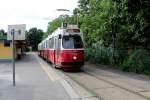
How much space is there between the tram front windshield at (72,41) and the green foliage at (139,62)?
3621mm

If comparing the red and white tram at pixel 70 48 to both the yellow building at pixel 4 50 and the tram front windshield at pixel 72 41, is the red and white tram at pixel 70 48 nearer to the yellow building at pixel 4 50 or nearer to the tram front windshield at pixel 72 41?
the tram front windshield at pixel 72 41

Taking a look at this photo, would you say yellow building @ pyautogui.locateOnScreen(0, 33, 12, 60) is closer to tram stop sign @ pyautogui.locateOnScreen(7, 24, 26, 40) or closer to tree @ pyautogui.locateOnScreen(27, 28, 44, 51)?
tram stop sign @ pyautogui.locateOnScreen(7, 24, 26, 40)

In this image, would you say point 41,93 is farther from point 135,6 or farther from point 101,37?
point 101,37

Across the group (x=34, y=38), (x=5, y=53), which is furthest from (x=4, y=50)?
(x=34, y=38)

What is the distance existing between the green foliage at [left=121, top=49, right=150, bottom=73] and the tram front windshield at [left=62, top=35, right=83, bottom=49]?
362 cm

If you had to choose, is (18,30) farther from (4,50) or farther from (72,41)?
(4,50)

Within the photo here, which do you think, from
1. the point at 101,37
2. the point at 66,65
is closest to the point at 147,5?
the point at 66,65

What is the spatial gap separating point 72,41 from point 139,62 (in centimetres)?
501

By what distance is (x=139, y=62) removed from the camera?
24484 millimetres

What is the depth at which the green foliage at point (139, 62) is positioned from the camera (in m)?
24.0

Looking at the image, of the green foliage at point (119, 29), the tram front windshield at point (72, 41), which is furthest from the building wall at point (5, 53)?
the tram front windshield at point (72, 41)

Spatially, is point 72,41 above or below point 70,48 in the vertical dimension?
above

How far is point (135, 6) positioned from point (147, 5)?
1.02 metres

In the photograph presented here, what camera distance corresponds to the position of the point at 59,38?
27.0 meters
